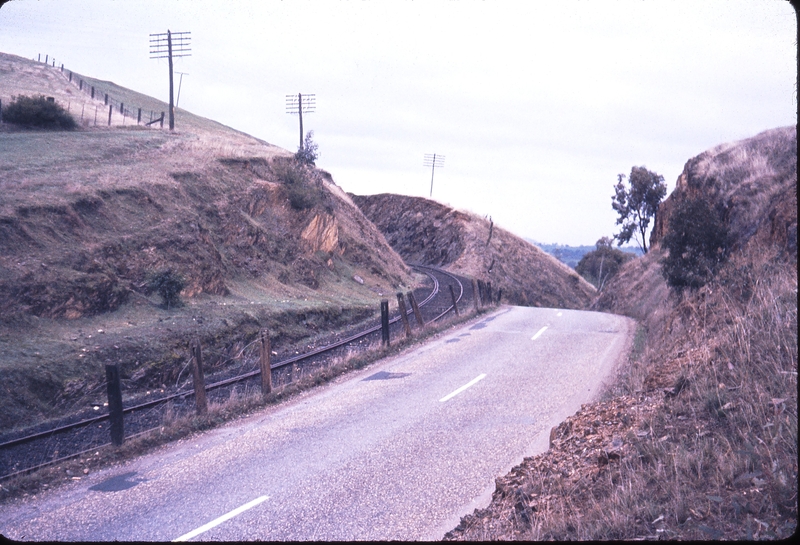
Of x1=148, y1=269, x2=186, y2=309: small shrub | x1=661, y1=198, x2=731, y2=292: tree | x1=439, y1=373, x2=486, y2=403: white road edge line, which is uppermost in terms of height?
x1=661, y1=198, x2=731, y2=292: tree

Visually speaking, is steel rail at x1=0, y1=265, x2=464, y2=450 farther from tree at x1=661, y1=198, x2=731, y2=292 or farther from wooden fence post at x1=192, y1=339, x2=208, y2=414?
tree at x1=661, y1=198, x2=731, y2=292

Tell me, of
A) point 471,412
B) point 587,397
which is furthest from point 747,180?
point 471,412

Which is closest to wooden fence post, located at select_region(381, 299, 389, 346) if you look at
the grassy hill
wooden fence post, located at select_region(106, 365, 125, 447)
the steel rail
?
the steel rail

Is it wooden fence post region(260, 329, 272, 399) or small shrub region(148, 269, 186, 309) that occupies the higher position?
small shrub region(148, 269, 186, 309)

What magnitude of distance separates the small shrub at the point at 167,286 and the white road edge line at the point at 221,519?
532 inches

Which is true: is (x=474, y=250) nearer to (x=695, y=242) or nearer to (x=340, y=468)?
(x=695, y=242)

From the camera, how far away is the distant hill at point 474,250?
193 ft

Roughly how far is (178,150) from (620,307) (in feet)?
87.8

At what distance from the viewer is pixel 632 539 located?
13.9ft

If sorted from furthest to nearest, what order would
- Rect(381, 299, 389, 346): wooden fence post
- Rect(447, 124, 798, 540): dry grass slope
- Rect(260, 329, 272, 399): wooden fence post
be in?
1. Rect(381, 299, 389, 346): wooden fence post
2. Rect(260, 329, 272, 399): wooden fence post
3. Rect(447, 124, 798, 540): dry grass slope

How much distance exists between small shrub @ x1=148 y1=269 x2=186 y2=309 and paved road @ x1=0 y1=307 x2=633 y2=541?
7962 millimetres

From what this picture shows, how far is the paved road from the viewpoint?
6.36 m

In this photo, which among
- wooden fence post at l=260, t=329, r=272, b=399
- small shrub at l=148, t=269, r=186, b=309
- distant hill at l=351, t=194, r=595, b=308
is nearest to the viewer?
wooden fence post at l=260, t=329, r=272, b=399

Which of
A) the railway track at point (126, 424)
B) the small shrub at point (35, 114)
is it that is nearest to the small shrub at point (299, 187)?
the small shrub at point (35, 114)
